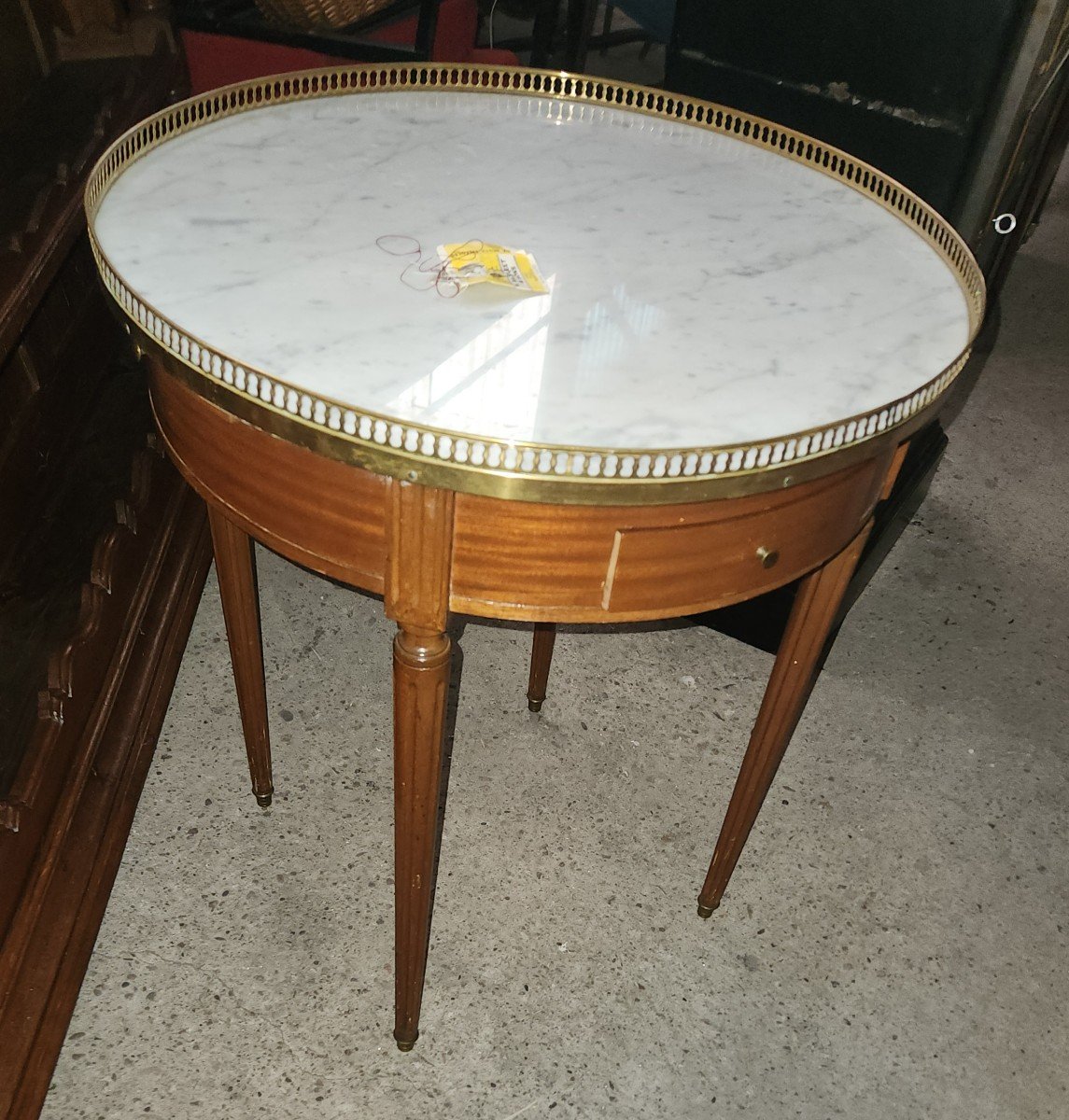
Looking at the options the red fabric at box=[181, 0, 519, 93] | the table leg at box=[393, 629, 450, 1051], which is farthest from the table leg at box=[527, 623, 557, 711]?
the red fabric at box=[181, 0, 519, 93]

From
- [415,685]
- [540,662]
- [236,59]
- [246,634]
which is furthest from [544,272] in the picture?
[236,59]

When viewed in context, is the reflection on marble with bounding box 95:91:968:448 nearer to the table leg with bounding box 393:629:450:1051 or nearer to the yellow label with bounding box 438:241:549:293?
the yellow label with bounding box 438:241:549:293

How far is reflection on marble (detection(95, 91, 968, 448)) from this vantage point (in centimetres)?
89

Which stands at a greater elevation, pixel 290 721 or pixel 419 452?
pixel 419 452

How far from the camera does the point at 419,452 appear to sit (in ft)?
2.63

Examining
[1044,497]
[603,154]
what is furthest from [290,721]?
[1044,497]

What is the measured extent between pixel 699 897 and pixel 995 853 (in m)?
0.49

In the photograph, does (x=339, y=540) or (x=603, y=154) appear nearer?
(x=339, y=540)

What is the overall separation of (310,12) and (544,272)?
1118mm

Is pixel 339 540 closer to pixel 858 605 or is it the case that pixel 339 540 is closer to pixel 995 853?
pixel 995 853

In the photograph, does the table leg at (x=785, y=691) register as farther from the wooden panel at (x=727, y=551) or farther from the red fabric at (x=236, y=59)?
the red fabric at (x=236, y=59)

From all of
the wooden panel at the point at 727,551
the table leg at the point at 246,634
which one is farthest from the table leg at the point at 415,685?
the table leg at the point at 246,634

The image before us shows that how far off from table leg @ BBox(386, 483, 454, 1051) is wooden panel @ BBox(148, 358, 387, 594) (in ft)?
0.10

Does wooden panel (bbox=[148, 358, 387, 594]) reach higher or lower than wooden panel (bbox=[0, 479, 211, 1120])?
higher
